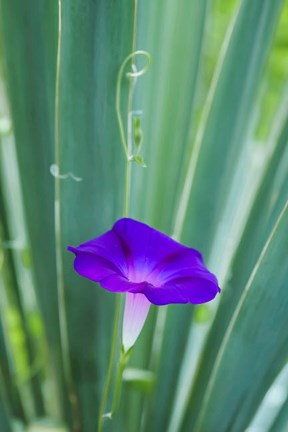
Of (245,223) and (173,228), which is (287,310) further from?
(173,228)

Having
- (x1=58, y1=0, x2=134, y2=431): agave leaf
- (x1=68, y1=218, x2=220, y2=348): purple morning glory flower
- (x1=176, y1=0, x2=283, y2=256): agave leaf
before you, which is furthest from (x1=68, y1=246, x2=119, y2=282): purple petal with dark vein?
(x1=176, y1=0, x2=283, y2=256): agave leaf

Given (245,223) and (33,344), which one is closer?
(245,223)

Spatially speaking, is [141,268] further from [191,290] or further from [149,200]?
[149,200]

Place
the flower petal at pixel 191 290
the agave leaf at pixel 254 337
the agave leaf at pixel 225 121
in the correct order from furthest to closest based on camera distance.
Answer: the agave leaf at pixel 225 121 → the agave leaf at pixel 254 337 → the flower petal at pixel 191 290

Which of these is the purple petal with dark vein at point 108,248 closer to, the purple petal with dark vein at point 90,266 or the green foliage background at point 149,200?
the purple petal with dark vein at point 90,266

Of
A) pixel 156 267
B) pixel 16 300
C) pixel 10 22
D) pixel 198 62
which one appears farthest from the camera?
pixel 16 300

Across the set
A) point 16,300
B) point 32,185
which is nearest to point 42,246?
point 32,185

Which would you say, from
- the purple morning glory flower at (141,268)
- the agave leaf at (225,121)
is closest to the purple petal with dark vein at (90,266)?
the purple morning glory flower at (141,268)

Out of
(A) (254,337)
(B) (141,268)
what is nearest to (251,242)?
(A) (254,337)
